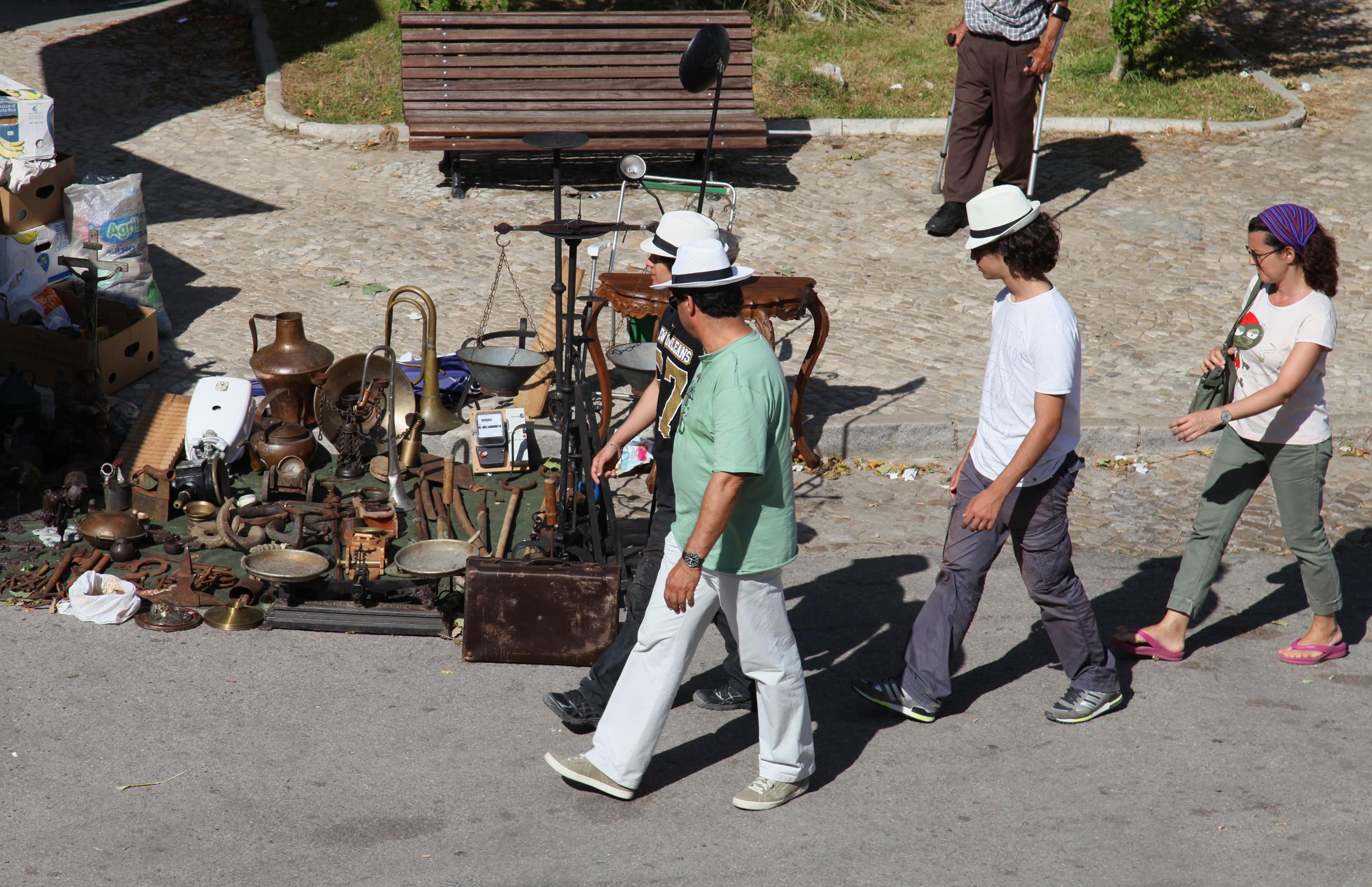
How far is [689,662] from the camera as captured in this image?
4219 millimetres

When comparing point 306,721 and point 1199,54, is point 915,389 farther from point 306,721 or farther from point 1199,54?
point 1199,54

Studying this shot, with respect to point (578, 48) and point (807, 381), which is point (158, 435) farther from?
point (578, 48)

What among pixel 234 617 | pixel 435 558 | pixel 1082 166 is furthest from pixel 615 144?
pixel 234 617

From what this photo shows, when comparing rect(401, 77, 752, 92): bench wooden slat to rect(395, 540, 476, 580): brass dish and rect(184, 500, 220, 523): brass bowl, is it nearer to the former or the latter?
rect(184, 500, 220, 523): brass bowl

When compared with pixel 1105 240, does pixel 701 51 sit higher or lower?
higher

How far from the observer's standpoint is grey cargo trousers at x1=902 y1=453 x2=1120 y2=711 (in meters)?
4.56

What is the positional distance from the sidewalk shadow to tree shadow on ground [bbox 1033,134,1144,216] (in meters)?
6.06

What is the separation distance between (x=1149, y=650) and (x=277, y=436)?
14.8 feet

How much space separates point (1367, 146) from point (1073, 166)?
3.06 m

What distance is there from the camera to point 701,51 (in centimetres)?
732

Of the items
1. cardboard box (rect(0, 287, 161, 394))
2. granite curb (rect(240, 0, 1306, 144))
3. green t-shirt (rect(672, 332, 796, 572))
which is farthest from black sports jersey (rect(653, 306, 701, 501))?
granite curb (rect(240, 0, 1306, 144))

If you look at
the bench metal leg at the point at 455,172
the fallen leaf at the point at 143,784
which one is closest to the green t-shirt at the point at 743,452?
the fallen leaf at the point at 143,784

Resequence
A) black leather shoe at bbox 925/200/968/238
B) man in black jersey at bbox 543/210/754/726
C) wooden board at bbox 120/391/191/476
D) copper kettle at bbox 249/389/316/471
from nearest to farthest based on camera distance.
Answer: man in black jersey at bbox 543/210/754/726, wooden board at bbox 120/391/191/476, copper kettle at bbox 249/389/316/471, black leather shoe at bbox 925/200/968/238

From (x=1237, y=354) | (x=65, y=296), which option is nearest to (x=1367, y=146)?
(x=1237, y=354)
